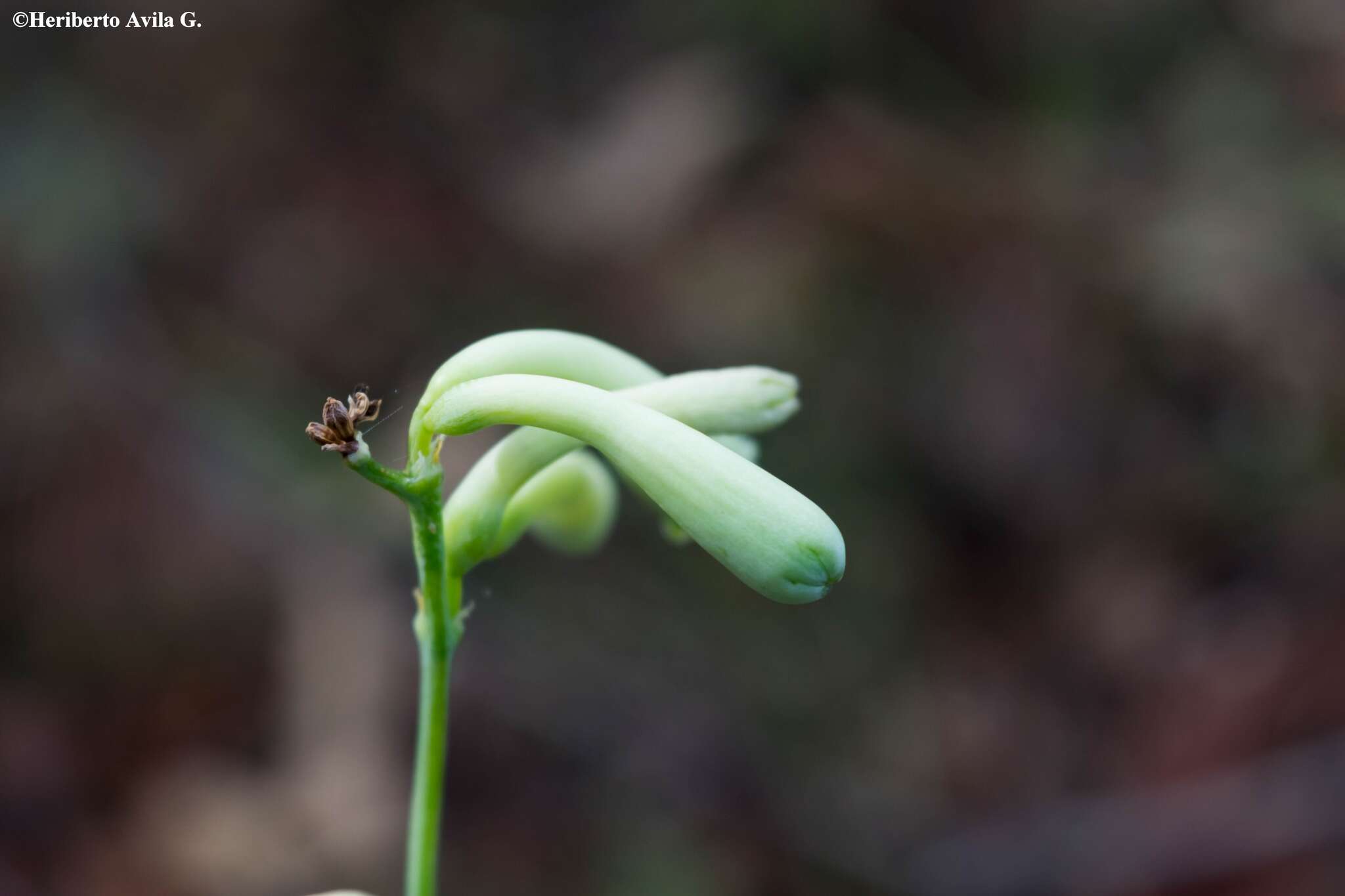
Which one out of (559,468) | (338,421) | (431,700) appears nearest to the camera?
(338,421)

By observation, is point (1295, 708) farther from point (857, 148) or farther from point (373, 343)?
point (373, 343)

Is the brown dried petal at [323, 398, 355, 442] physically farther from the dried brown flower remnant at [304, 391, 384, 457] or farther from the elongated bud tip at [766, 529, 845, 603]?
the elongated bud tip at [766, 529, 845, 603]

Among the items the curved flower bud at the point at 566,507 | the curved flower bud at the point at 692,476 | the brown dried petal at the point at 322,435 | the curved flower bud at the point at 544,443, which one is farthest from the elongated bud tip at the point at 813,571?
the brown dried petal at the point at 322,435

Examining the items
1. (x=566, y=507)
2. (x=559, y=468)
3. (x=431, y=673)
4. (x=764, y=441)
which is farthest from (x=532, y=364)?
(x=764, y=441)

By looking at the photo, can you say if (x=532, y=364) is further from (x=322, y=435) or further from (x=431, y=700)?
(x=431, y=700)

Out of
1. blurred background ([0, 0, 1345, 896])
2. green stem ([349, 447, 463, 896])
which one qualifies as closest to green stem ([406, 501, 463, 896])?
green stem ([349, 447, 463, 896])

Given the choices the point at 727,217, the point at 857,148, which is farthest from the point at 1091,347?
→ the point at 727,217

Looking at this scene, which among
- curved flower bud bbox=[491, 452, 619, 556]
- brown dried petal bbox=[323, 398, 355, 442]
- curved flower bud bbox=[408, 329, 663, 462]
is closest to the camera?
brown dried petal bbox=[323, 398, 355, 442]
